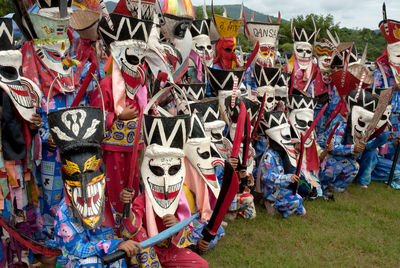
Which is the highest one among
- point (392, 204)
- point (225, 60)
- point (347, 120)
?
point (225, 60)

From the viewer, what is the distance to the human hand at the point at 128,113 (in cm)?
387

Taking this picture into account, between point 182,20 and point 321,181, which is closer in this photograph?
point 182,20

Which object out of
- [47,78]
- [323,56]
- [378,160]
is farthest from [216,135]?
[323,56]

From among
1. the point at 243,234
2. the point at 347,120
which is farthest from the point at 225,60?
the point at 243,234

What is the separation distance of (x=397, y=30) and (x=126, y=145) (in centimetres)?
604

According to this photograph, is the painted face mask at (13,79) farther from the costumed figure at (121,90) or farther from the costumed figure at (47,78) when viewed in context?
the costumed figure at (121,90)

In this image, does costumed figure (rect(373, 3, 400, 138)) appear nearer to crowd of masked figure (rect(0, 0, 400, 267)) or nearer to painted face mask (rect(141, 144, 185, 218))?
crowd of masked figure (rect(0, 0, 400, 267))

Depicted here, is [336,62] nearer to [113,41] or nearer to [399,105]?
[399,105]

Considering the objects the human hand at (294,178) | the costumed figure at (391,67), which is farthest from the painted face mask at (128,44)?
the costumed figure at (391,67)

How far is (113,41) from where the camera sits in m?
3.95

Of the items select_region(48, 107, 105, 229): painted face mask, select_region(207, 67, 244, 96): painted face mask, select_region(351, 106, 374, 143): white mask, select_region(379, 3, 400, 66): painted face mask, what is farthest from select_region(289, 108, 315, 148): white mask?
select_region(48, 107, 105, 229): painted face mask

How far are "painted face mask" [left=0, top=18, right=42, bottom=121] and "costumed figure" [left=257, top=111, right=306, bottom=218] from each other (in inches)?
128

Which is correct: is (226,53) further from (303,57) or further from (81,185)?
(81,185)

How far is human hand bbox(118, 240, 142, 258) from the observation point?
278 cm
